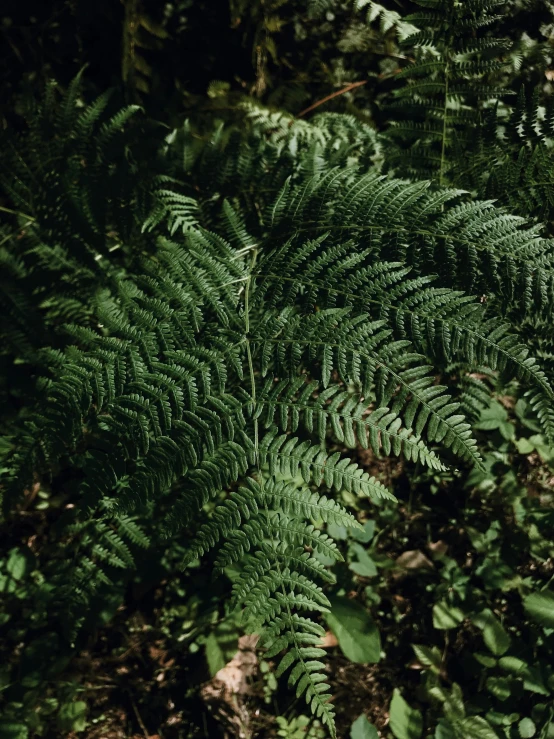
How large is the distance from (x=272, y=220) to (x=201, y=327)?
0.54m

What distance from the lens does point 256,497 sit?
1567mm

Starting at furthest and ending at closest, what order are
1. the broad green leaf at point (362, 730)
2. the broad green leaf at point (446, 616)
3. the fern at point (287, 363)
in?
the broad green leaf at point (446, 616)
the broad green leaf at point (362, 730)
the fern at point (287, 363)

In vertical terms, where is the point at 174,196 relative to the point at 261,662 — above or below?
above

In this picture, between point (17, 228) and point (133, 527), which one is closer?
point (133, 527)

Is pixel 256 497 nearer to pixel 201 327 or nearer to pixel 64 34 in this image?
pixel 201 327

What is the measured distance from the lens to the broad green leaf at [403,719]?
224 centimetres

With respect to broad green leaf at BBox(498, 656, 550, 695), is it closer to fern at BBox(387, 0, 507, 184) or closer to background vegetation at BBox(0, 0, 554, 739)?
background vegetation at BBox(0, 0, 554, 739)

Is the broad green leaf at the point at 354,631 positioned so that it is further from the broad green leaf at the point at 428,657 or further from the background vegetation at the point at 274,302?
the broad green leaf at the point at 428,657

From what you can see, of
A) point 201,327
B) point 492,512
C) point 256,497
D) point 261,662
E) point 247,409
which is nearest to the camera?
point 256,497

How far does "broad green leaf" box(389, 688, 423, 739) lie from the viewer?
2238 millimetres

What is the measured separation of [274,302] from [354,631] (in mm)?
1573

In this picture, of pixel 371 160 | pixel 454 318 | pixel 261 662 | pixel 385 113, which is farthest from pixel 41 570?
pixel 385 113

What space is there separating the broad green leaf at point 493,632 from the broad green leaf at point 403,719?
0.44 m

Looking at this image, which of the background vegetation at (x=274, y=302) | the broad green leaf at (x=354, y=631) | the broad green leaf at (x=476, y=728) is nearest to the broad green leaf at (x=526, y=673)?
the background vegetation at (x=274, y=302)
